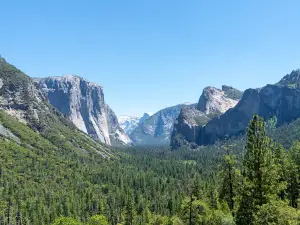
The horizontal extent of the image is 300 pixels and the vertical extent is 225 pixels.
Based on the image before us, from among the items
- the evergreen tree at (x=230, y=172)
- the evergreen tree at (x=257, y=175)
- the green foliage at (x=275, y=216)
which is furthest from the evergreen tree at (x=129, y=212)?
the green foliage at (x=275, y=216)

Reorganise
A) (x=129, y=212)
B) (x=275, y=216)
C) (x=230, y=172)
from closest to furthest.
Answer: (x=275, y=216) < (x=230, y=172) < (x=129, y=212)

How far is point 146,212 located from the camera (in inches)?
5172

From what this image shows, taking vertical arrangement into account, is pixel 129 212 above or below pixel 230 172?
below

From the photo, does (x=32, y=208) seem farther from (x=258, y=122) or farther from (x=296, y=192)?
(x=258, y=122)

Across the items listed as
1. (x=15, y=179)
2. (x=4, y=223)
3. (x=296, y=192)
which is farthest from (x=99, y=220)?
(x=15, y=179)

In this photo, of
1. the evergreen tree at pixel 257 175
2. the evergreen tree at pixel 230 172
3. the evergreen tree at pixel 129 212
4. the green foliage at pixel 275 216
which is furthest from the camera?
the evergreen tree at pixel 129 212

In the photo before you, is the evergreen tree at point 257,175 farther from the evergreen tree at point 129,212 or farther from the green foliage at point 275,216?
the evergreen tree at point 129,212

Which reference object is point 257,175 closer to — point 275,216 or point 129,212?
point 275,216

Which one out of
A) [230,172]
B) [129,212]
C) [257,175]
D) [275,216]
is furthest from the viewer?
[129,212]

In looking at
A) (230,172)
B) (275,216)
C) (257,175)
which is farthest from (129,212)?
(275,216)

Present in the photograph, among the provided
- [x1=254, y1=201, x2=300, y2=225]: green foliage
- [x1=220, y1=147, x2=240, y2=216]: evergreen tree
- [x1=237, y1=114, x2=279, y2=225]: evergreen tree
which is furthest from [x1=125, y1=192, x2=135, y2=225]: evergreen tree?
[x1=254, y1=201, x2=300, y2=225]: green foliage

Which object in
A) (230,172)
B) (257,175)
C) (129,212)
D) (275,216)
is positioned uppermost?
(257,175)

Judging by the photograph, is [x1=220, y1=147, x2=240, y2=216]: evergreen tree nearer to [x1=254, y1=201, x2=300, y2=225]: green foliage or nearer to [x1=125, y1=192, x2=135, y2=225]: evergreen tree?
[x1=254, y1=201, x2=300, y2=225]: green foliage

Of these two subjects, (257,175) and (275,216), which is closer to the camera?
(275,216)
